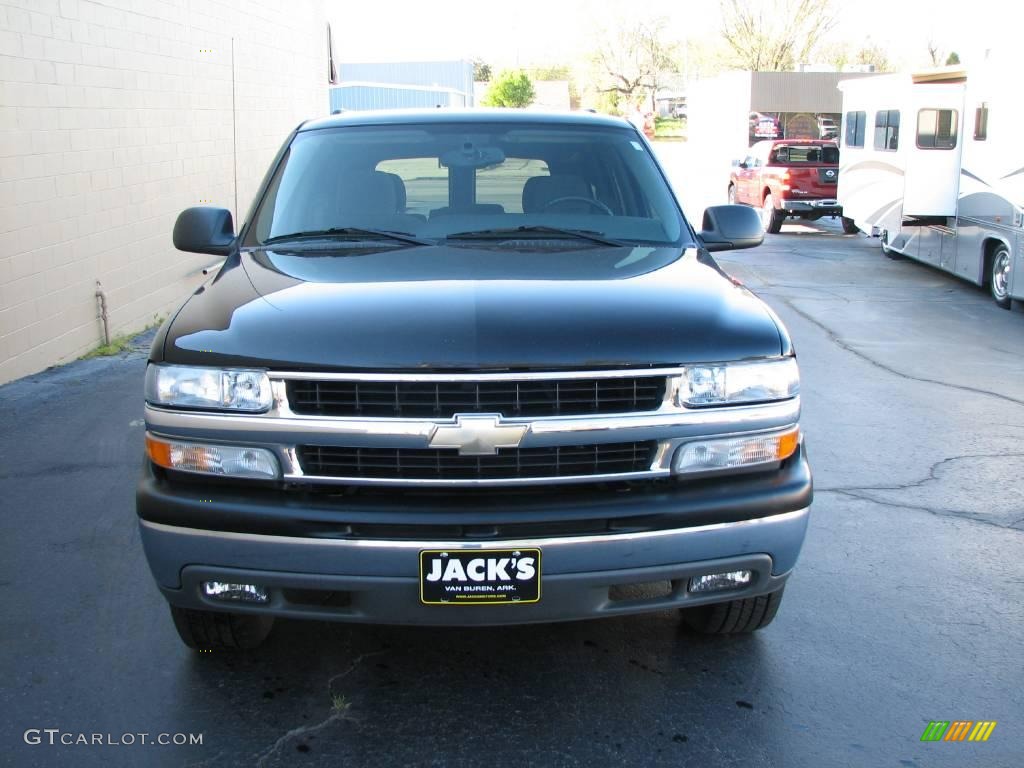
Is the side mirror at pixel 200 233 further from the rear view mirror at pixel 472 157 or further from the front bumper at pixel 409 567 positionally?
the front bumper at pixel 409 567

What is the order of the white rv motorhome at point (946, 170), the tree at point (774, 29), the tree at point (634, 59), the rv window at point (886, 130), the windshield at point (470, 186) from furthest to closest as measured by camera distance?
1. the tree at point (634, 59)
2. the tree at point (774, 29)
3. the rv window at point (886, 130)
4. the white rv motorhome at point (946, 170)
5. the windshield at point (470, 186)

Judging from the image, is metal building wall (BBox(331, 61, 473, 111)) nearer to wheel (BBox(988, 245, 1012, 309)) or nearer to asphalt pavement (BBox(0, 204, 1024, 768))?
wheel (BBox(988, 245, 1012, 309))

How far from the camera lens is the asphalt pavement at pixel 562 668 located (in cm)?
326

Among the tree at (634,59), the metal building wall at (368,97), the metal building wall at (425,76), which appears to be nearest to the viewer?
the metal building wall at (368,97)

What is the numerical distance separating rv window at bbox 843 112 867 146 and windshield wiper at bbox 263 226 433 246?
1467 centimetres

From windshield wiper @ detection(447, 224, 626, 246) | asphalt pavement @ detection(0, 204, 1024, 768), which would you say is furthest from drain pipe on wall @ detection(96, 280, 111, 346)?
windshield wiper @ detection(447, 224, 626, 246)

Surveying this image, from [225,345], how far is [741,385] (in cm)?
154

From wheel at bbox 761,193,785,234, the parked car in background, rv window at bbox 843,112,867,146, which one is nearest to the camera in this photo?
rv window at bbox 843,112,867,146

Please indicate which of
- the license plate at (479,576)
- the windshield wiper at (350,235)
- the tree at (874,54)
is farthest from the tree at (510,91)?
the license plate at (479,576)

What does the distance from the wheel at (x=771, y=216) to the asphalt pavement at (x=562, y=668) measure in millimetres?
15389

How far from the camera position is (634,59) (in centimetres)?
7044

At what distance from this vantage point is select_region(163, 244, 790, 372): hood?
122 inches

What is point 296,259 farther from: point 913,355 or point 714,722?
point 913,355

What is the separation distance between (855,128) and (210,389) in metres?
16.6
